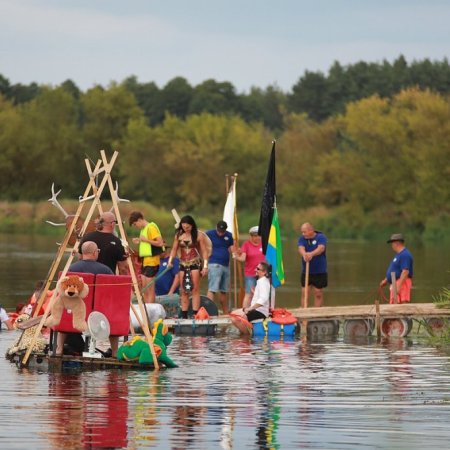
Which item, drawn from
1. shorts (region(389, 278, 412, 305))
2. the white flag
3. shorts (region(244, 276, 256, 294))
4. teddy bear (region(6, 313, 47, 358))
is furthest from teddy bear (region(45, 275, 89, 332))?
the white flag

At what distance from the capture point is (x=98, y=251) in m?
17.9

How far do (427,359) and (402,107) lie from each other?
6717 centimetres

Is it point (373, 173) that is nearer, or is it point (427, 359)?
point (427, 359)

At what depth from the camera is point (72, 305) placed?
16672 millimetres

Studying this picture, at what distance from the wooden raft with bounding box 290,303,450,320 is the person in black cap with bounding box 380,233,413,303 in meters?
0.63

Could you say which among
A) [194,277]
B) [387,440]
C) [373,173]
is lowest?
[387,440]

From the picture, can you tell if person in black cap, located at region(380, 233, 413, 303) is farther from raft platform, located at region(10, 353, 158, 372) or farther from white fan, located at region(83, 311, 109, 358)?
white fan, located at region(83, 311, 109, 358)

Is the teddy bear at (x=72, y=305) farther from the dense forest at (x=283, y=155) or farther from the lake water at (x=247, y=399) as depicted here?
the dense forest at (x=283, y=155)

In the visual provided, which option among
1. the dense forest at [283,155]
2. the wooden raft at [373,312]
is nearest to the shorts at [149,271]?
the wooden raft at [373,312]

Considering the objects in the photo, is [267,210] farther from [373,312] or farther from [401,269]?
[373,312]

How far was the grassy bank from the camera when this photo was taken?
76188 mm

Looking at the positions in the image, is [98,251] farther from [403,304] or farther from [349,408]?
[403,304]

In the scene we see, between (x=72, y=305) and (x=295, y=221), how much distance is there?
64366 mm

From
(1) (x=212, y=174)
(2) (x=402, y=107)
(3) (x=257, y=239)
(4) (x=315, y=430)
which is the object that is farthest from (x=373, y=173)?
(4) (x=315, y=430)
